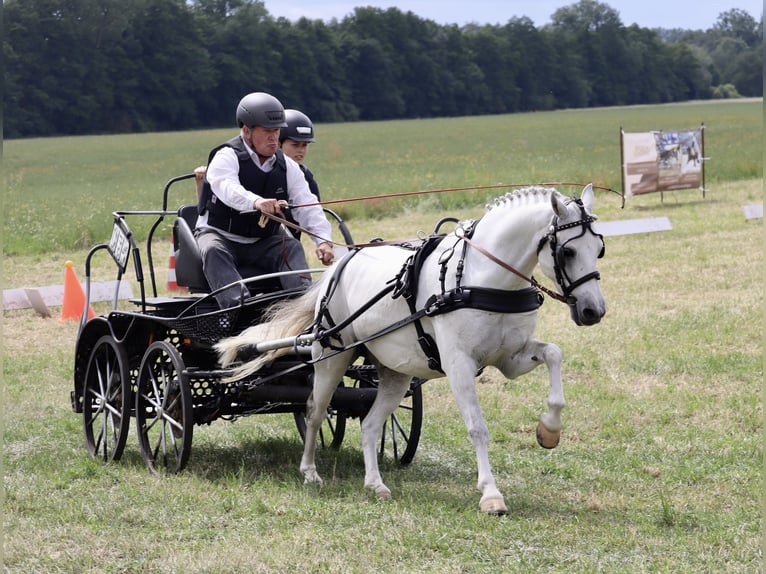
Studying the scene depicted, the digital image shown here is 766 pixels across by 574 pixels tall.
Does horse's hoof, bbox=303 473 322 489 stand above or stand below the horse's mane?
below

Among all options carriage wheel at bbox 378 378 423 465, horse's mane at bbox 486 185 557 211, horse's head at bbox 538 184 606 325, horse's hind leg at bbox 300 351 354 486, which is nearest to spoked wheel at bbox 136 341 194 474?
horse's hind leg at bbox 300 351 354 486

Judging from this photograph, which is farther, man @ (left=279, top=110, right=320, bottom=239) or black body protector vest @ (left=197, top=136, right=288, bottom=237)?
man @ (left=279, top=110, right=320, bottom=239)

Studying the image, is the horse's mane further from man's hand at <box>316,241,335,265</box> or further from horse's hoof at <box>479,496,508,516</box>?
man's hand at <box>316,241,335,265</box>

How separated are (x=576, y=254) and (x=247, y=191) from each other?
2.42 meters

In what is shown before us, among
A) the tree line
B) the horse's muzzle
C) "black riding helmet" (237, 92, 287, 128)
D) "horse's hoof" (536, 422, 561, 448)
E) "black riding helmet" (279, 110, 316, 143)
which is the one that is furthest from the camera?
the tree line

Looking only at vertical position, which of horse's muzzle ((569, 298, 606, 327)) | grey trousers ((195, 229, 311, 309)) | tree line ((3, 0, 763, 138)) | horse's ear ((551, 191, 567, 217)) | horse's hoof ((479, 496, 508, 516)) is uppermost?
tree line ((3, 0, 763, 138))

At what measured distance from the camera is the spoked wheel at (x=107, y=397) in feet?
24.1

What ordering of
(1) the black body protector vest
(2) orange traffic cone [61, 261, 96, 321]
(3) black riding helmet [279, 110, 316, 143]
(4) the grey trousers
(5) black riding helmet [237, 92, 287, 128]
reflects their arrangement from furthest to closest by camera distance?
1. (2) orange traffic cone [61, 261, 96, 321]
2. (3) black riding helmet [279, 110, 316, 143]
3. (1) the black body protector vest
4. (4) the grey trousers
5. (5) black riding helmet [237, 92, 287, 128]

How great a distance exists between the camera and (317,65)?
9094 centimetres

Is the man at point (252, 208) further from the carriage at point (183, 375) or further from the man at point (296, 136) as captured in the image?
the man at point (296, 136)

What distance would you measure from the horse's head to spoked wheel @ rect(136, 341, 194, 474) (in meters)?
2.54

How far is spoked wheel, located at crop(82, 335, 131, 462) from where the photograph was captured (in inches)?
289

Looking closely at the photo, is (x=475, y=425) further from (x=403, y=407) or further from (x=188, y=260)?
(x=188, y=260)

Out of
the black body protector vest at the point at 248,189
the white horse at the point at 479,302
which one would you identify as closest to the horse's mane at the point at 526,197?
the white horse at the point at 479,302
